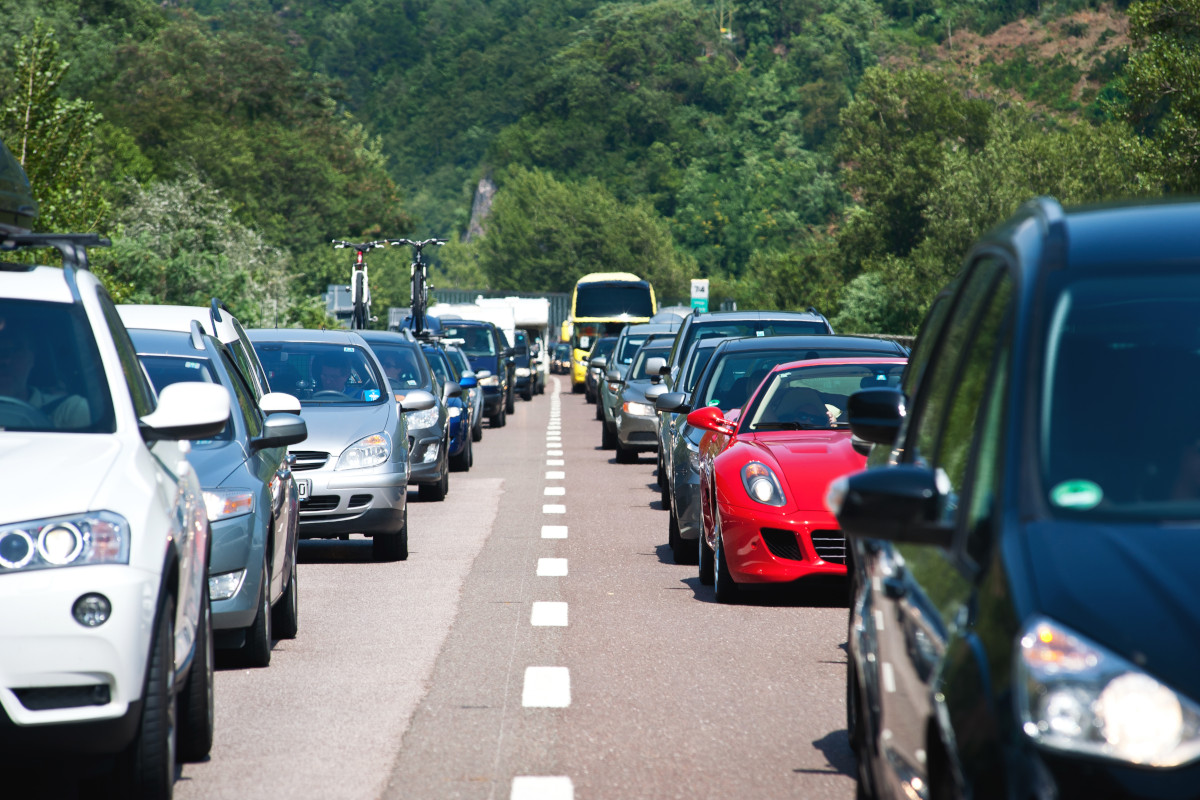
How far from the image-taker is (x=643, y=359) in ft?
83.9

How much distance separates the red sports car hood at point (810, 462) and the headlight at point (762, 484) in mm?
47

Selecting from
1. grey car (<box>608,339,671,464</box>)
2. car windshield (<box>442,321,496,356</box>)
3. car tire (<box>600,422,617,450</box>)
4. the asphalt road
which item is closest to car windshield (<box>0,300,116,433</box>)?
the asphalt road

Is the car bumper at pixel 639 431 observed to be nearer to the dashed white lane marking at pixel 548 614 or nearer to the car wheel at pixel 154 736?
the dashed white lane marking at pixel 548 614

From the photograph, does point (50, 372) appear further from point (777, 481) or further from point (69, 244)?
point (777, 481)

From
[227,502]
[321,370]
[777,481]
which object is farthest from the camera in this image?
[321,370]

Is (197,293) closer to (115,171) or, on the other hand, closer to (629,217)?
(115,171)

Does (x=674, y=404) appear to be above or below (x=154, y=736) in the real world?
above

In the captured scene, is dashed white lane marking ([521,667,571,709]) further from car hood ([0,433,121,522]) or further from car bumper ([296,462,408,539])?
car bumper ([296,462,408,539])

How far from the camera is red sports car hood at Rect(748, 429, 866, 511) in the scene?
995 centimetres

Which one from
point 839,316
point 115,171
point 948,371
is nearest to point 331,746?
point 948,371

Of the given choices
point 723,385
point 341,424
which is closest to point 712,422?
point 723,385

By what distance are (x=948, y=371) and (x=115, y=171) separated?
72.5 m

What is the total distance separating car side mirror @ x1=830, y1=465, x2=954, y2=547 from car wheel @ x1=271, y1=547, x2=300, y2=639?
5.53 m

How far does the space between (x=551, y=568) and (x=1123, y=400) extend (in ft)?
28.2
